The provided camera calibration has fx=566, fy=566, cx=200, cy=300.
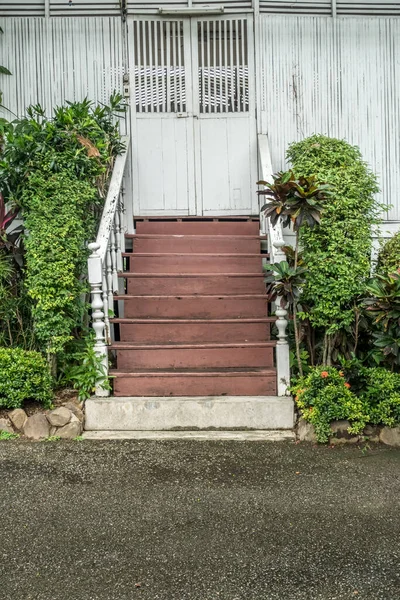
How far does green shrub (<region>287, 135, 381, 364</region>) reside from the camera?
14.4 ft

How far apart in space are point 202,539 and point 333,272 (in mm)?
2309

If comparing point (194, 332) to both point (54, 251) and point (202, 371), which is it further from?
point (54, 251)

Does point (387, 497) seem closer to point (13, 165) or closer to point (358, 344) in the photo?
point (358, 344)

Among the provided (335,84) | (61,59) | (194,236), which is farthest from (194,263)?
(61,59)

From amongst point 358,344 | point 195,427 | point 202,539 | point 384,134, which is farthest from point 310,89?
point 202,539

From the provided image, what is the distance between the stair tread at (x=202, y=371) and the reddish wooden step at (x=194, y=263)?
129 cm

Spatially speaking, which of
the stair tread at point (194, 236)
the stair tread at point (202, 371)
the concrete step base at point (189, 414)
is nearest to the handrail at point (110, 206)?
the stair tread at point (194, 236)

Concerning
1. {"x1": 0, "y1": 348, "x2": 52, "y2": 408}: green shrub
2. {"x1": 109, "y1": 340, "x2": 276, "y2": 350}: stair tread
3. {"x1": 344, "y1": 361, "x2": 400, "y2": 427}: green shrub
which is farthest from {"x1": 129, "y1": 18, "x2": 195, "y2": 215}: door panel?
{"x1": 344, "y1": 361, "x2": 400, "y2": 427}: green shrub

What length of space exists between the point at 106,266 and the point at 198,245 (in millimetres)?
1188

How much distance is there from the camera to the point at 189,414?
4418mm

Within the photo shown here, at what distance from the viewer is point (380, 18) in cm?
661

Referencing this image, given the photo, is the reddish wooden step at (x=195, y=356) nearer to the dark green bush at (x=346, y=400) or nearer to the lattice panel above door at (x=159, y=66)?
the dark green bush at (x=346, y=400)

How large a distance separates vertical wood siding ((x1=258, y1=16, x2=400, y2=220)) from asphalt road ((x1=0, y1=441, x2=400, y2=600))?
12.9 feet

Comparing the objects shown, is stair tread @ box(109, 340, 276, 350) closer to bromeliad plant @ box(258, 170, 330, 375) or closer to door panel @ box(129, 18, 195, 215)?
bromeliad plant @ box(258, 170, 330, 375)
